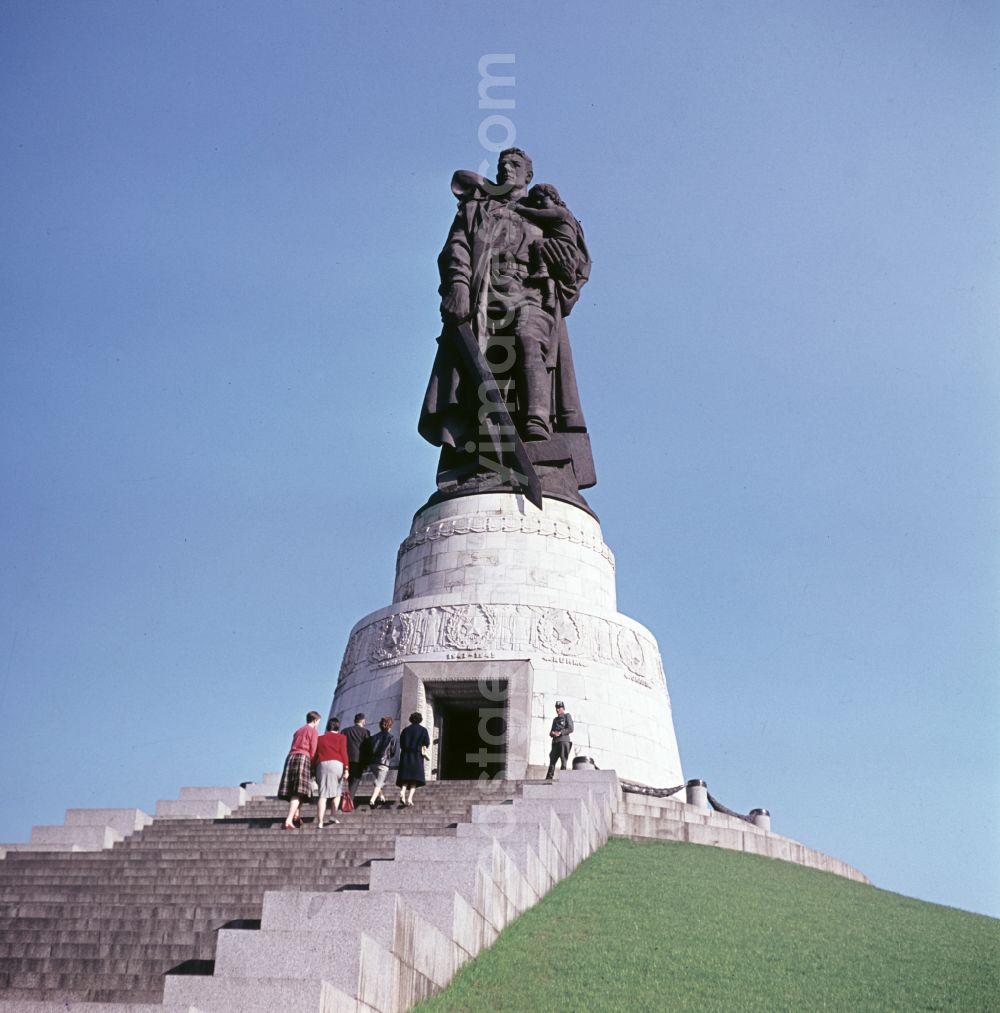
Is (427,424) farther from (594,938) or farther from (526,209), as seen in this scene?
(594,938)

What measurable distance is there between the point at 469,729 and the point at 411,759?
24.7 feet

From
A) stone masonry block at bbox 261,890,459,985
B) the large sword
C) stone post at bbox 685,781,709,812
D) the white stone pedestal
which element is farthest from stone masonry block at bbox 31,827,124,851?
the large sword

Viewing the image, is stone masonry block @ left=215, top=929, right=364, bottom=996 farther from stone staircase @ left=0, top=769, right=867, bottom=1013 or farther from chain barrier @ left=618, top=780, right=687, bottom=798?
chain barrier @ left=618, top=780, right=687, bottom=798

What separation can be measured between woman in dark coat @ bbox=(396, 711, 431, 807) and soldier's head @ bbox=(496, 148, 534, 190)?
16377 millimetres

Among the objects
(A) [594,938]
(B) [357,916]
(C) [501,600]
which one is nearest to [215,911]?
(B) [357,916]

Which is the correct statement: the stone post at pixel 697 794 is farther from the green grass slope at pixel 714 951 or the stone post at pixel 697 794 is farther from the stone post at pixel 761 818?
the green grass slope at pixel 714 951

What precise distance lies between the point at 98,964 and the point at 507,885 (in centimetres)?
374

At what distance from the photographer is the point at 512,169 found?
99.1ft

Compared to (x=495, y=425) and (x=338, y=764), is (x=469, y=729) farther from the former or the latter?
(x=338, y=764)

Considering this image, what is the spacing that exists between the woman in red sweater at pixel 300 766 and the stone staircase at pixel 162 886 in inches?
16.3

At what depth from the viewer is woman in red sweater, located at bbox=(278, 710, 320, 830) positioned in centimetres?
1589

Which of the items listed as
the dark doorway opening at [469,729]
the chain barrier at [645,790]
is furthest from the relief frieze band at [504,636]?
the chain barrier at [645,790]

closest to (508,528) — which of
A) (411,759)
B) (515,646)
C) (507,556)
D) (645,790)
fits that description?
(507,556)

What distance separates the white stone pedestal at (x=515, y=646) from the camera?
2319cm
